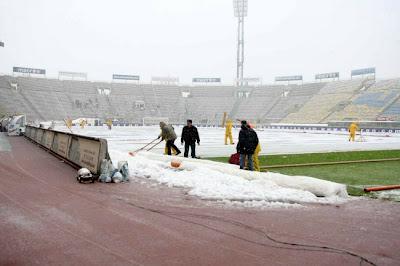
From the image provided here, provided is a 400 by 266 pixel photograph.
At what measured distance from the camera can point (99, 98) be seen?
285ft

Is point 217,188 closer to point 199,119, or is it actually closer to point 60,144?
point 60,144

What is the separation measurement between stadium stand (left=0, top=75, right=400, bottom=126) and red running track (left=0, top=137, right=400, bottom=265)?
57878mm

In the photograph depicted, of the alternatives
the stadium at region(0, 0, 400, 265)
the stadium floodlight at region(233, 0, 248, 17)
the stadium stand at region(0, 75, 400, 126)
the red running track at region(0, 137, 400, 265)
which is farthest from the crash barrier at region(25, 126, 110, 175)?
the stadium floodlight at region(233, 0, 248, 17)

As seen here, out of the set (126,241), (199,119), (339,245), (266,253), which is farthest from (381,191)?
(199,119)

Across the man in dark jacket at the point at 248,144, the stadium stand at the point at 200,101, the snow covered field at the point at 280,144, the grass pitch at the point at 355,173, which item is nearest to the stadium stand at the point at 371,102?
the stadium stand at the point at 200,101

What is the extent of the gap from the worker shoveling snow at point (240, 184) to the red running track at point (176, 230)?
1.64 feet

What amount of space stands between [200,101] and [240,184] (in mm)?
86479

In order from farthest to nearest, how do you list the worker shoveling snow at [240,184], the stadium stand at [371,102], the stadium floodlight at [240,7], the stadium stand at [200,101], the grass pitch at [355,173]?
1. the stadium floodlight at [240,7]
2. the stadium stand at [200,101]
3. the stadium stand at [371,102]
4. the grass pitch at [355,173]
5. the worker shoveling snow at [240,184]

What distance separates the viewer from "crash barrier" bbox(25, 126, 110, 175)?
33.0 feet

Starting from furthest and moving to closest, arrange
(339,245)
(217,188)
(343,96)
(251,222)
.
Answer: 1. (343,96)
2. (217,188)
3. (251,222)
4. (339,245)

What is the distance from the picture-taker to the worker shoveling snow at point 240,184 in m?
7.71

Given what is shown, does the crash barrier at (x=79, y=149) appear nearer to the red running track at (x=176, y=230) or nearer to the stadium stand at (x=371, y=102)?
the red running track at (x=176, y=230)

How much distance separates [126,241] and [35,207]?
2.78 metres

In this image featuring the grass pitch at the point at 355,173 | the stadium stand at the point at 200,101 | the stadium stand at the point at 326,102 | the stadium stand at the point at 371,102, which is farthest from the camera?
the stadium stand at the point at 326,102
